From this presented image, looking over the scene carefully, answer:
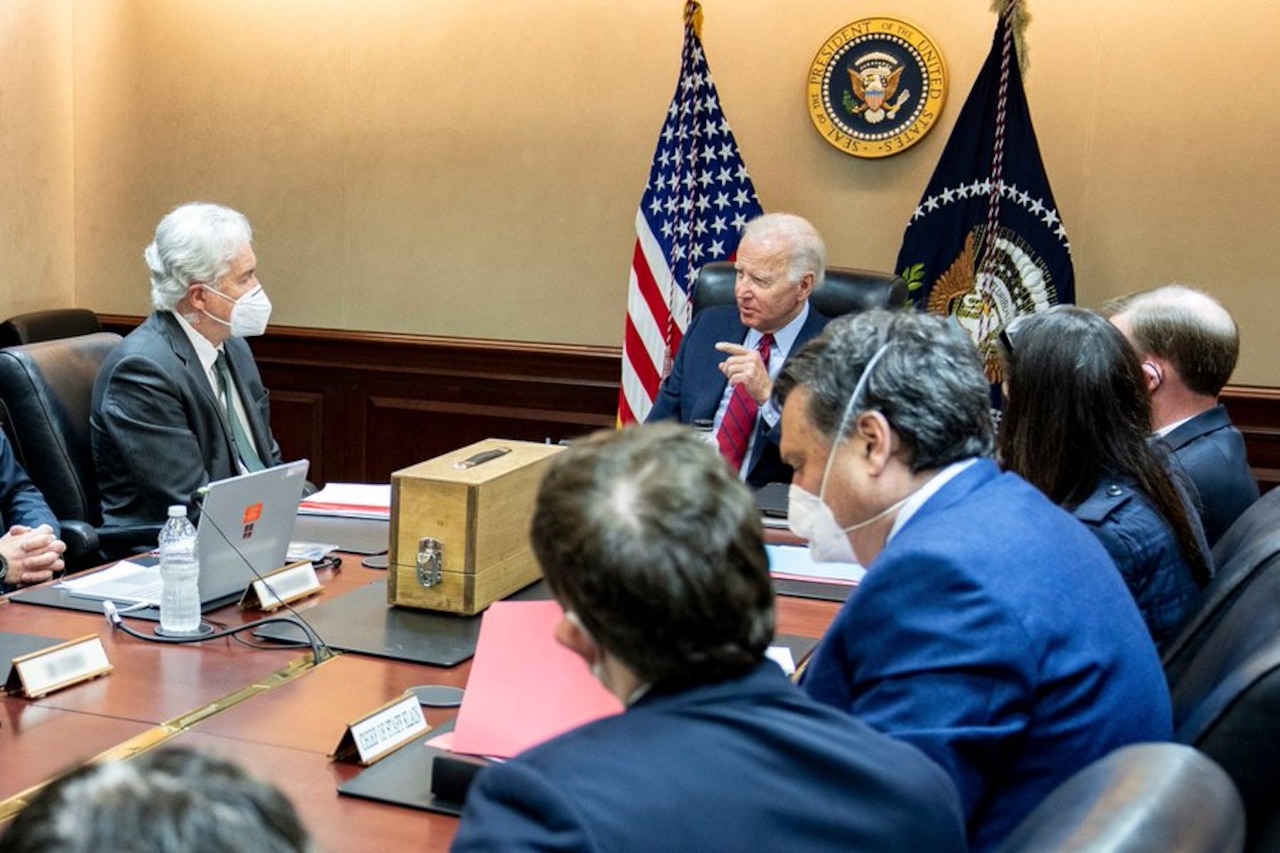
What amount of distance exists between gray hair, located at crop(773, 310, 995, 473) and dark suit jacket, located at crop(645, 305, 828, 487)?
2.07 metres

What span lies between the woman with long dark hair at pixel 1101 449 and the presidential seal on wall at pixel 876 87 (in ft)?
9.48

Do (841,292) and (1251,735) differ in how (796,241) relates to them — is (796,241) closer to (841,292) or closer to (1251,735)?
(841,292)

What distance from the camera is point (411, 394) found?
5652mm

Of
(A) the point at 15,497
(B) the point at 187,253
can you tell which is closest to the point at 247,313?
(B) the point at 187,253

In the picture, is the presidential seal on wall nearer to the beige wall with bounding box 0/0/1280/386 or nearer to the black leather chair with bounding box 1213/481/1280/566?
the beige wall with bounding box 0/0/1280/386

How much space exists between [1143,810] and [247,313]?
2731 mm

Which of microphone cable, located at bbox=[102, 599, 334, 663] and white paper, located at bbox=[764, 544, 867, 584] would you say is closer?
microphone cable, located at bbox=[102, 599, 334, 663]

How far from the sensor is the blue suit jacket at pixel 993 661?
4.60 feet

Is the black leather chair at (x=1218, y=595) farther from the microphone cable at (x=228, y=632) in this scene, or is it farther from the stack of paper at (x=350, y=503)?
the stack of paper at (x=350, y=503)

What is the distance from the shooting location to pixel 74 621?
229cm

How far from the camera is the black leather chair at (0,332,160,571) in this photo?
10.2ft

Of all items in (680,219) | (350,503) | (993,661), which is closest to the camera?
(993,661)

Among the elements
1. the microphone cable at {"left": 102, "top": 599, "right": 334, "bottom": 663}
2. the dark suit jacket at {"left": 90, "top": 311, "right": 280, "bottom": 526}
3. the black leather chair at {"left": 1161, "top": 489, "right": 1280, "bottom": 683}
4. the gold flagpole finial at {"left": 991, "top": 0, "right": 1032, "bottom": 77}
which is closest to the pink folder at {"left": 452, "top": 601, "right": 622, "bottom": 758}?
Result: the microphone cable at {"left": 102, "top": 599, "right": 334, "bottom": 663}

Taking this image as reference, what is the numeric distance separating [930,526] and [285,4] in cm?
482
